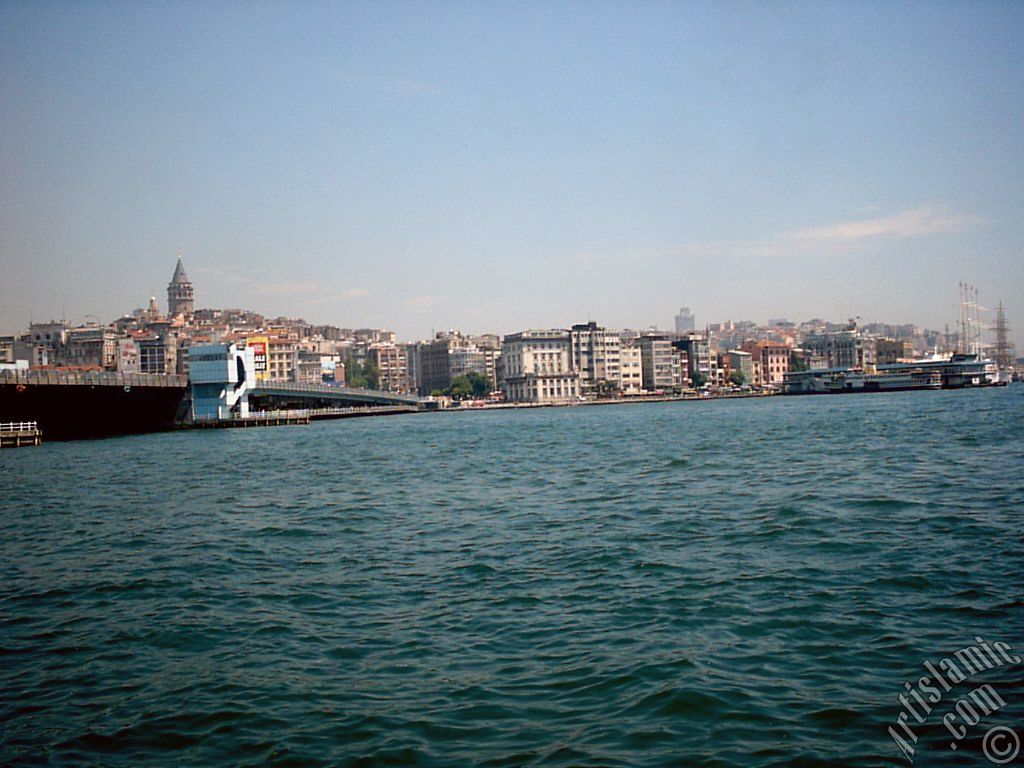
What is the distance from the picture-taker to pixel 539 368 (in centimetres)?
14500

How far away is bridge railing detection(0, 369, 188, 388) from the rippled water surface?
3603 centimetres

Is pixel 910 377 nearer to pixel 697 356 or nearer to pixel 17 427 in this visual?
Result: pixel 697 356

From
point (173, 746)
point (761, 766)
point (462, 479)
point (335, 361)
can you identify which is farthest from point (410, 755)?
point (335, 361)

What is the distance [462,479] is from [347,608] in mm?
15116

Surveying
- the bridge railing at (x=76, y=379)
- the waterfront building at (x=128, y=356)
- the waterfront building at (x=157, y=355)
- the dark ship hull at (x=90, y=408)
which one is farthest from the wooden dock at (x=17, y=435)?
the waterfront building at (x=157, y=355)

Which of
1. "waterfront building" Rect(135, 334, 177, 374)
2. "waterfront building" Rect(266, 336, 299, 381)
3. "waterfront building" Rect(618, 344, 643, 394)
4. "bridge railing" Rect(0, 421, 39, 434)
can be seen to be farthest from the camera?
"waterfront building" Rect(618, 344, 643, 394)

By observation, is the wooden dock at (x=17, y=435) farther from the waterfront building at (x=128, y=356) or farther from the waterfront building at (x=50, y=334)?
the waterfront building at (x=50, y=334)

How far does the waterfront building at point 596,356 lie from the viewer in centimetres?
14838

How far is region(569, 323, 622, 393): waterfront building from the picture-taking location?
14838 cm

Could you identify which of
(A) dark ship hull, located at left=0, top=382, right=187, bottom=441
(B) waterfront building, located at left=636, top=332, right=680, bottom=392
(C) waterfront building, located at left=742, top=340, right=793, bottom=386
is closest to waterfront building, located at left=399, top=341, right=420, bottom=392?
(B) waterfront building, located at left=636, top=332, right=680, bottom=392

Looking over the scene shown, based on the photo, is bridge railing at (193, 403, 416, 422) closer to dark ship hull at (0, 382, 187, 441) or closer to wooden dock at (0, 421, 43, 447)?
dark ship hull at (0, 382, 187, 441)

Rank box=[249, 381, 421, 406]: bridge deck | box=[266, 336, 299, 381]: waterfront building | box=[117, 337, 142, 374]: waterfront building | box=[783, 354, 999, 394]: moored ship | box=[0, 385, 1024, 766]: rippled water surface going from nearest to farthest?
box=[0, 385, 1024, 766]: rippled water surface → box=[249, 381, 421, 406]: bridge deck → box=[117, 337, 142, 374]: waterfront building → box=[783, 354, 999, 394]: moored ship → box=[266, 336, 299, 381]: waterfront building

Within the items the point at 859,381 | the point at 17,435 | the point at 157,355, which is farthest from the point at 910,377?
the point at 17,435

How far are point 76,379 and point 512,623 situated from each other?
54104mm
